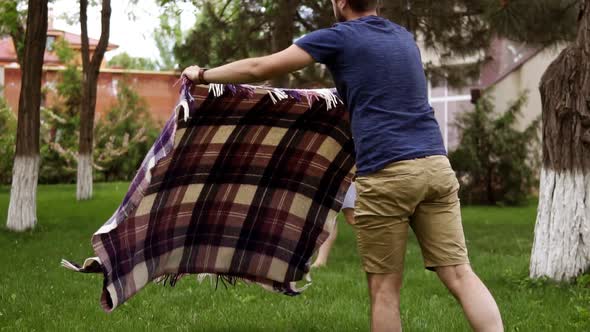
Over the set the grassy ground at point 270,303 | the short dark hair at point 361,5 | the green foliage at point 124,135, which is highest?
the short dark hair at point 361,5

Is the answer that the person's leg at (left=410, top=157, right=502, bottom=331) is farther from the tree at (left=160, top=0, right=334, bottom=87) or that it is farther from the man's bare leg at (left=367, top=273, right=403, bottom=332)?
the tree at (left=160, top=0, right=334, bottom=87)

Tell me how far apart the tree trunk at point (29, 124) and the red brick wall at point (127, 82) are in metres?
14.5

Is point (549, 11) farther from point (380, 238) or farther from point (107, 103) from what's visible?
point (107, 103)

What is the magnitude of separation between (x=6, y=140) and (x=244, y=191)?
62.3ft

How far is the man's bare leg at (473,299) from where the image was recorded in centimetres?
381

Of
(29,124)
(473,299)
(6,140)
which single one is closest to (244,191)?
(473,299)

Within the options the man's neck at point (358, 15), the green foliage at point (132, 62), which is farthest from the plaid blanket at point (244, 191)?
the green foliage at point (132, 62)

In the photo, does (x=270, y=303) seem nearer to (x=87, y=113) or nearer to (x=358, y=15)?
(x=358, y=15)

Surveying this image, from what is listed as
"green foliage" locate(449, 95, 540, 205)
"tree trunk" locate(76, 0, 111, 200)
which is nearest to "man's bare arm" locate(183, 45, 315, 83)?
"tree trunk" locate(76, 0, 111, 200)

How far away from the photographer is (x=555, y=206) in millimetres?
6758

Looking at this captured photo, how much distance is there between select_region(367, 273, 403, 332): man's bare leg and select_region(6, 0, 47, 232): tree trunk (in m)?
8.68

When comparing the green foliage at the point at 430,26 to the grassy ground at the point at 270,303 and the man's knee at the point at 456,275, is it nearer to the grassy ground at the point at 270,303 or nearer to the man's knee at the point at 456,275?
the grassy ground at the point at 270,303

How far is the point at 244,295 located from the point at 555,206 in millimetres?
2578

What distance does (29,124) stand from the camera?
38.2 ft
